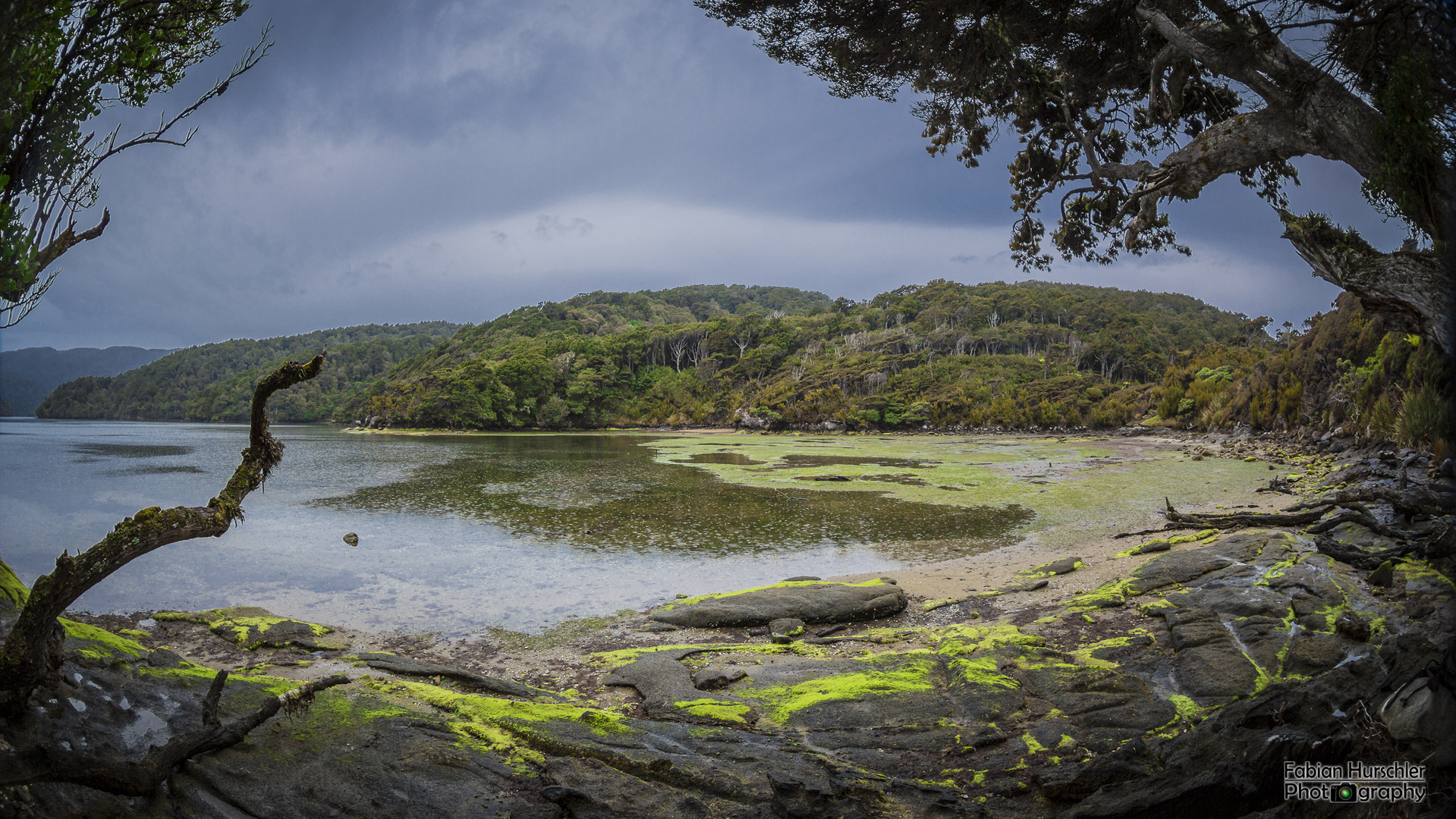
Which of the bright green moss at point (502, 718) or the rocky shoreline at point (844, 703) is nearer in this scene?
the rocky shoreline at point (844, 703)

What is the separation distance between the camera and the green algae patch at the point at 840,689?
5.27 m

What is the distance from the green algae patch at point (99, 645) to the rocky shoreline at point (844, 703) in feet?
0.10

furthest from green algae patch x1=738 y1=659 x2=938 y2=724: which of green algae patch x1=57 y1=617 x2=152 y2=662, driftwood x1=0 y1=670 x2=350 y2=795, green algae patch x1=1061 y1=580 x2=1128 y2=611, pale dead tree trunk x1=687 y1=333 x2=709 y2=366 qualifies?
pale dead tree trunk x1=687 y1=333 x2=709 y2=366

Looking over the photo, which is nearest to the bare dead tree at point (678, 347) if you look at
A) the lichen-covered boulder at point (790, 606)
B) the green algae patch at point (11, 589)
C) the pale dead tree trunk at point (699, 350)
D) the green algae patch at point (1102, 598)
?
the pale dead tree trunk at point (699, 350)

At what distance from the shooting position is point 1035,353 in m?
90.5

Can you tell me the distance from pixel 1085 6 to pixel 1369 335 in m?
22.4

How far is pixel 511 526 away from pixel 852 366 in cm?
7508

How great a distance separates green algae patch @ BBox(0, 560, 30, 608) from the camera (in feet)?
14.1

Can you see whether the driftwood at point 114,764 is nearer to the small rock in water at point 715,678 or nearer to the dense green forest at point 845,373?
the small rock in water at point 715,678

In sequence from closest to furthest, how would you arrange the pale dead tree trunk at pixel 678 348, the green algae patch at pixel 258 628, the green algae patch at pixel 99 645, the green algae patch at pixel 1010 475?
the green algae patch at pixel 99 645 → the green algae patch at pixel 258 628 → the green algae patch at pixel 1010 475 → the pale dead tree trunk at pixel 678 348

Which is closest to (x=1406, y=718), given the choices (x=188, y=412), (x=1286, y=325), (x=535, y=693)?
(x=535, y=693)

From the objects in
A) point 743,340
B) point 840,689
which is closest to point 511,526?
point 840,689

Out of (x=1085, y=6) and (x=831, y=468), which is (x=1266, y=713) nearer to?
(x=1085, y=6)

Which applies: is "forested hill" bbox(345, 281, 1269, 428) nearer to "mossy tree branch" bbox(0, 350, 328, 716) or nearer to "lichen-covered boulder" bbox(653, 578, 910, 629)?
"lichen-covered boulder" bbox(653, 578, 910, 629)
